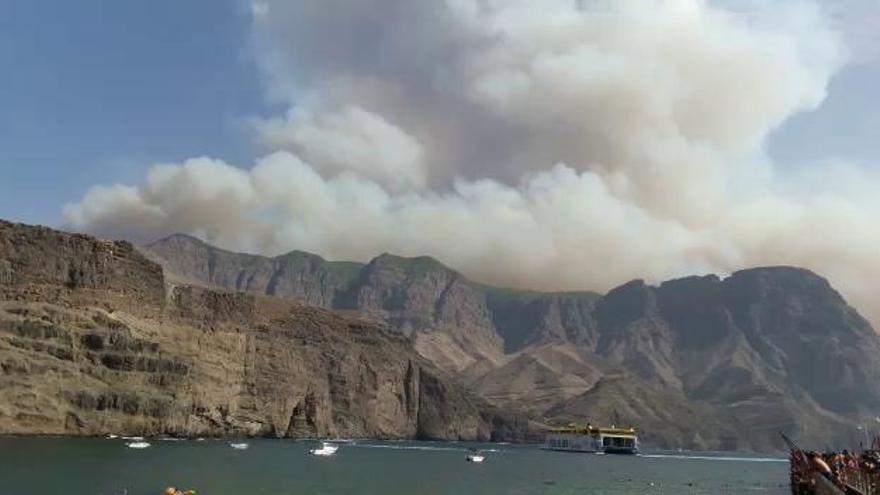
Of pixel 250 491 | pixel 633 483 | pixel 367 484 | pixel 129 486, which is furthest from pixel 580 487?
pixel 129 486

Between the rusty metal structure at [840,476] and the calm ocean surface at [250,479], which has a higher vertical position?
the rusty metal structure at [840,476]

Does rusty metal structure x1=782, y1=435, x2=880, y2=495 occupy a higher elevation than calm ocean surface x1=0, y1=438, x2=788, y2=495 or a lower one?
higher

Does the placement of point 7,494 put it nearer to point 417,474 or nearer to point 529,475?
point 417,474

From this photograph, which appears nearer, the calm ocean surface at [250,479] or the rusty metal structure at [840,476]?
the rusty metal structure at [840,476]

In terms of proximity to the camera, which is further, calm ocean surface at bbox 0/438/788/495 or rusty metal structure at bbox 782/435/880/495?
calm ocean surface at bbox 0/438/788/495

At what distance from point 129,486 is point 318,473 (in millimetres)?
51907

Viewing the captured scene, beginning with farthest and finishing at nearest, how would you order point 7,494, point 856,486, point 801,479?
point 801,479
point 7,494
point 856,486

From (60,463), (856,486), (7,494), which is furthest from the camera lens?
(60,463)

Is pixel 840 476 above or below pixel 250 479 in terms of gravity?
above

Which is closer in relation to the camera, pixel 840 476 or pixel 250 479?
pixel 840 476

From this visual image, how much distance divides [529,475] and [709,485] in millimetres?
36256

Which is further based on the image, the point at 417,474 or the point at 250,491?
the point at 417,474

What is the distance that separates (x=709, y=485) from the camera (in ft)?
618

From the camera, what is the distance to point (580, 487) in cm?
15925
